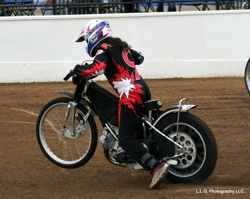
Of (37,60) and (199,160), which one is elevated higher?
(199,160)

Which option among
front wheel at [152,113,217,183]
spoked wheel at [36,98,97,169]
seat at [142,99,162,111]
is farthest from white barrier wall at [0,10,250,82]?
front wheel at [152,113,217,183]

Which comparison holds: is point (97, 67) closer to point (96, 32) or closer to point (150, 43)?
point (96, 32)

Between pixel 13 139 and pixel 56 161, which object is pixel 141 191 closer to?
pixel 56 161

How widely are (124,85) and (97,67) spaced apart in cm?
35

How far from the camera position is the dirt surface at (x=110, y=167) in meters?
6.08

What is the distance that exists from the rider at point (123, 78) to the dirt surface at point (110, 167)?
0.41m

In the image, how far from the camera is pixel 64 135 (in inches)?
271

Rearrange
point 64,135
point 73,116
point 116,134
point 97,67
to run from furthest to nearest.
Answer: point 64,135 → point 73,116 → point 116,134 → point 97,67

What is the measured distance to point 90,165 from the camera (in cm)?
→ 742

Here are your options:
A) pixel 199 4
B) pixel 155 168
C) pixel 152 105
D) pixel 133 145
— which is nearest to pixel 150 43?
pixel 199 4

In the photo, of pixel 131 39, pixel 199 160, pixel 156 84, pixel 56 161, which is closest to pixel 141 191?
pixel 199 160

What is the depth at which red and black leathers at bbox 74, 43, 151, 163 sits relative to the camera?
616 centimetres

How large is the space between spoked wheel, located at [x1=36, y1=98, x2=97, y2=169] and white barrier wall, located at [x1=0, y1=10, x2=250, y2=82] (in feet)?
25.7

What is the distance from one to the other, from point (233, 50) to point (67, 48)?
406 centimetres
